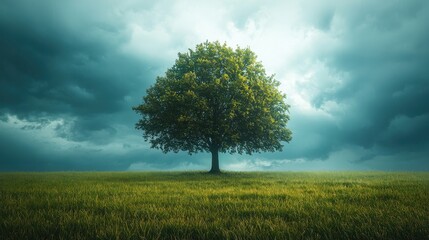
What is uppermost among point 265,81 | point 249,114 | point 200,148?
point 265,81

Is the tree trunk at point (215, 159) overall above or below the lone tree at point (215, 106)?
below

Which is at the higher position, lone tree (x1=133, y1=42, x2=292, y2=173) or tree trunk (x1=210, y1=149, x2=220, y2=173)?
lone tree (x1=133, y1=42, x2=292, y2=173)

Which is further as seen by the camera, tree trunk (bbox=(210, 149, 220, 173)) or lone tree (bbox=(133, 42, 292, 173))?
tree trunk (bbox=(210, 149, 220, 173))

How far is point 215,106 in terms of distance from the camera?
37.3 m

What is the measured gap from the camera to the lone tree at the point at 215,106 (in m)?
34.8

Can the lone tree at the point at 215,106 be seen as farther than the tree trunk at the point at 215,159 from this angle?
No

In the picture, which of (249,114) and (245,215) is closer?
(245,215)

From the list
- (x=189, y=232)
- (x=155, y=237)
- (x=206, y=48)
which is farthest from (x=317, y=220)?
(x=206, y=48)

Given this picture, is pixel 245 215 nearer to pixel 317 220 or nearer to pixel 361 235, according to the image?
pixel 317 220

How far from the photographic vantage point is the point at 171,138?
38.6 meters

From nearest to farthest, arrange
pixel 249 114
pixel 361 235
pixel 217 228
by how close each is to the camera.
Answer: pixel 361 235
pixel 217 228
pixel 249 114

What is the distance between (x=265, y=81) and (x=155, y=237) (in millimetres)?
35776

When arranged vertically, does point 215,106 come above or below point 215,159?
above

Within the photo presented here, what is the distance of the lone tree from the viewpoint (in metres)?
34.8
